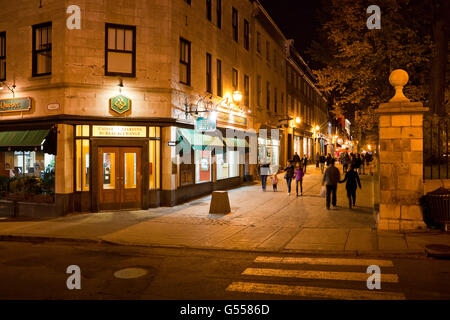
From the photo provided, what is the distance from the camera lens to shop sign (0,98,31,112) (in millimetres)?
14763

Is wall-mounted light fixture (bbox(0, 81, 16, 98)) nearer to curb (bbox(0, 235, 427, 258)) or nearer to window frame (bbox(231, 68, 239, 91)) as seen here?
curb (bbox(0, 235, 427, 258))

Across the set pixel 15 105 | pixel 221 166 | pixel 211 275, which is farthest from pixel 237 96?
pixel 211 275

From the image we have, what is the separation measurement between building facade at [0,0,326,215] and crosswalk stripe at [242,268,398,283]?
8564 mm

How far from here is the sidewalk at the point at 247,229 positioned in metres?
9.24

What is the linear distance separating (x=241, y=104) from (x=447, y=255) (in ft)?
54.3

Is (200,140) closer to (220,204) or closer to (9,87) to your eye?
(220,204)

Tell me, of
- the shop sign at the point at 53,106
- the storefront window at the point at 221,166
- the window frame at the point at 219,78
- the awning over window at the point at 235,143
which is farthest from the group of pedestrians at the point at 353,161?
the shop sign at the point at 53,106

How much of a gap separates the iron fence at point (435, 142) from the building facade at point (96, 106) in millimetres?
8896

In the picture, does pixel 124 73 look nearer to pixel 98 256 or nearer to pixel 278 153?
pixel 98 256

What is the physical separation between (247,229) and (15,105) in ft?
34.5

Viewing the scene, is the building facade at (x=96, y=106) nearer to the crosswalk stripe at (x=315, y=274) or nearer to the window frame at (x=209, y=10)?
the window frame at (x=209, y=10)

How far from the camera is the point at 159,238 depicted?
10.2 meters

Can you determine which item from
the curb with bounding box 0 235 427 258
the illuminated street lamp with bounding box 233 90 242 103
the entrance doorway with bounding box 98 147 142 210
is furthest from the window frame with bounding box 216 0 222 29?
the curb with bounding box 0 235 427 258

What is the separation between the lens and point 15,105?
15094 mm
